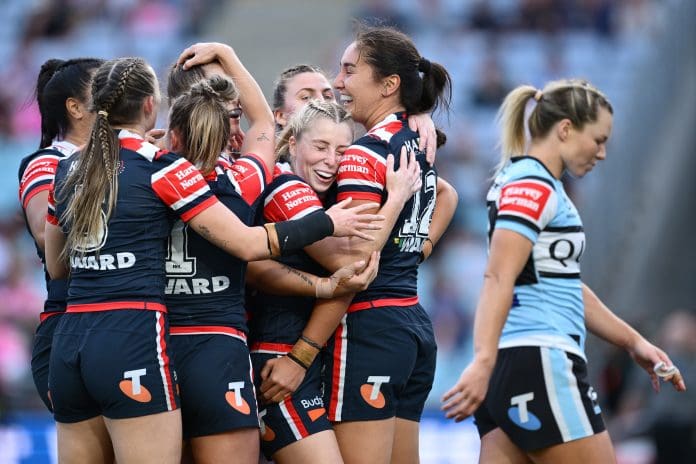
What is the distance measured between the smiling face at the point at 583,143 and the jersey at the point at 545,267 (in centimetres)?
14

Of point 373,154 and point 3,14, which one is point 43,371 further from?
point 3,14

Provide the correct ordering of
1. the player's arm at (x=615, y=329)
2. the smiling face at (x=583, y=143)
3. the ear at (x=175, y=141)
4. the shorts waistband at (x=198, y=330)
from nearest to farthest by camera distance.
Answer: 1. the shorts waistband at (x=198, y=330)
2. the ear at (x=175, y=141)
3. the smiling face at (x=583, y=143)
4. the player's arm at (x=615, y=329)

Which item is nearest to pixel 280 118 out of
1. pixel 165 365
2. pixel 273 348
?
pixel 273 348

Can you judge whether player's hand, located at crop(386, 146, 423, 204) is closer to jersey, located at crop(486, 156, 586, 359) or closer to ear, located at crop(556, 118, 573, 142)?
jersey, located at crop(486, 156, 586, 359)

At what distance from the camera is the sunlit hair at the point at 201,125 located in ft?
14.0

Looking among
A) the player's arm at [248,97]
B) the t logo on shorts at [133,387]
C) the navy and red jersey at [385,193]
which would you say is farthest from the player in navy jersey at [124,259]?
the player's arm at [248,97]

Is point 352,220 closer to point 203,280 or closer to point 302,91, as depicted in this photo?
point 203,280

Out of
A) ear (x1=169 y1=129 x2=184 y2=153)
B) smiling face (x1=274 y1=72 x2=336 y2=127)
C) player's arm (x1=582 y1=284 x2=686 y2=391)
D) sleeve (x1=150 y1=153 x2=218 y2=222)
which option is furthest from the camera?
player's arm (x1=582 y1=284 x2=686 y2=391)

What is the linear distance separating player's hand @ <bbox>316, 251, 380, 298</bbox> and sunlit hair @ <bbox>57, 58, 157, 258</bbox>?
2.85ft

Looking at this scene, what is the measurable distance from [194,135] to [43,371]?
1267 mm

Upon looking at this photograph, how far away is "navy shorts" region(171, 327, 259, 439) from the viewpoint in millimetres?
4117

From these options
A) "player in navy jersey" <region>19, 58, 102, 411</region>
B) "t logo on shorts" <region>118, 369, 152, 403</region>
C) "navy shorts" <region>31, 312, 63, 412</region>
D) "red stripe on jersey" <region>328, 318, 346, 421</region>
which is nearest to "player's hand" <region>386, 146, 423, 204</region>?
"red stripe on jersey" <region>328, 318, 346, 421</region>

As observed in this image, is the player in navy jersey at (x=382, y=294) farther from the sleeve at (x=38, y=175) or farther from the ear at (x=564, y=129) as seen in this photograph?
the sleeve at (x=38, y=175)

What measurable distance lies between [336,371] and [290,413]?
26cm
